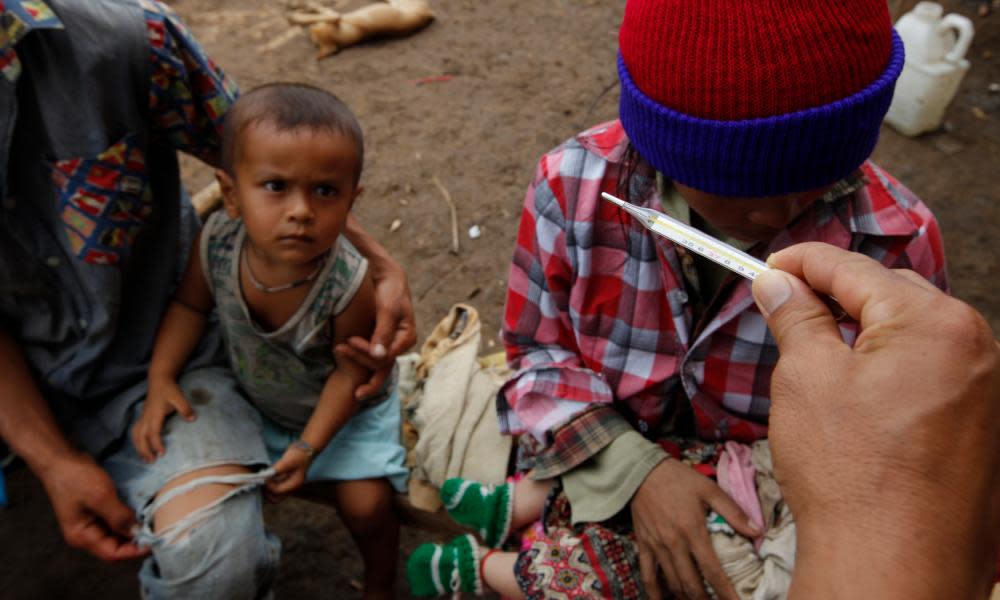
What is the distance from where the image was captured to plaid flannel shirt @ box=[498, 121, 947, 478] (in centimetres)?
151

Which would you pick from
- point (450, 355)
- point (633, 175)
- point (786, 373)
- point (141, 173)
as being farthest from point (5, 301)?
point (786, 373)

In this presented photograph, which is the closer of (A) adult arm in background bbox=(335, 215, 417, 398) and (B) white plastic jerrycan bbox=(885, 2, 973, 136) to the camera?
(A) adult arm in background bbox=(335, 215, 417, 398)

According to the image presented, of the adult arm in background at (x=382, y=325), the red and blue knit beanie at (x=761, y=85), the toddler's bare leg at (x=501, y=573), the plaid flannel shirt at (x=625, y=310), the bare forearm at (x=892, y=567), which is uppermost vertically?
the red and blue knit beanie at (x=761, y=85)

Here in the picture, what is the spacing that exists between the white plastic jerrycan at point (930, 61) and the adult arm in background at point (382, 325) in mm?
2985

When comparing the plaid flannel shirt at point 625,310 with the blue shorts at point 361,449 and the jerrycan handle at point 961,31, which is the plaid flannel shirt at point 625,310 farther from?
the jerrycan handle at point 961,31

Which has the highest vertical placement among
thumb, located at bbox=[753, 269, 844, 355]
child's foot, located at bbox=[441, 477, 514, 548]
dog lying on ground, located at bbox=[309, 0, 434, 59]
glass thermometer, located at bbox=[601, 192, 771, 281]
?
thumb, located at bbox=[753, 269, 844, 355]

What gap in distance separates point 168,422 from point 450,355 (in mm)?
756

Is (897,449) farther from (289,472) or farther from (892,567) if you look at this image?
(289,472)

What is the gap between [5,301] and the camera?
184 cm

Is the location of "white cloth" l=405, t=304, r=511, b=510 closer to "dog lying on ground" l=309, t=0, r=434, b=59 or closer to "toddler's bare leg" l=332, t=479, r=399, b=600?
"toddler's bare leg" l=332, t=479, r=399, b=600

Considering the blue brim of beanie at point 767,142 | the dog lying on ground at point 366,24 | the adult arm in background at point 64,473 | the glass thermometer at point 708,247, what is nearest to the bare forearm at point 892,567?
the glass thermometer at point 708,247

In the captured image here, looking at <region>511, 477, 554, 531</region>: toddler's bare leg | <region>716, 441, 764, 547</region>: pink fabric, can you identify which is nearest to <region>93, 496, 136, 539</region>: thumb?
<region>511, 477, 554, 531</region>: toddler's bare leg

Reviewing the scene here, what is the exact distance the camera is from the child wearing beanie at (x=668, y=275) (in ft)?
4.00

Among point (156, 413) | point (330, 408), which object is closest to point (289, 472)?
point (330, 408)
